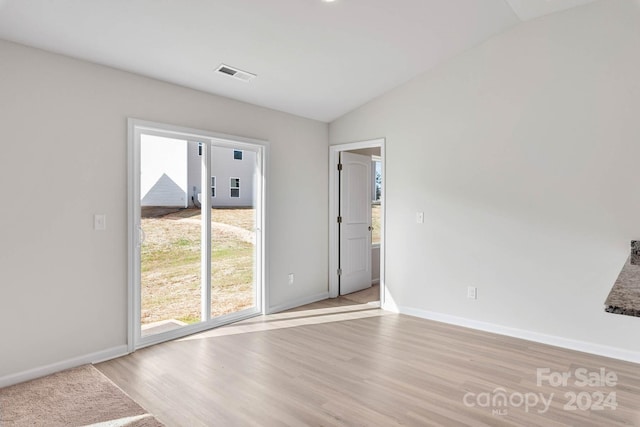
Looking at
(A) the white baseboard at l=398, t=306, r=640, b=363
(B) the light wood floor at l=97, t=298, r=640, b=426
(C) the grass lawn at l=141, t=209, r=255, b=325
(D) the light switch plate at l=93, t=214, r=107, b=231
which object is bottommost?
(B) the light wood floor at l=97, t=298, r=640, b=426

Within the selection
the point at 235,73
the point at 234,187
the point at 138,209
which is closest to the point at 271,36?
the point at 235,73

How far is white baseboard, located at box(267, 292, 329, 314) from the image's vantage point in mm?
4606

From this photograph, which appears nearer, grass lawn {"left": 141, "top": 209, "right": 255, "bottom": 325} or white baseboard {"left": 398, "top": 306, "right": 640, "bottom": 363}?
white baseboard {"left": 398, "top": 306, "right": 640, "bottom": 363}

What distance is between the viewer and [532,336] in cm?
365

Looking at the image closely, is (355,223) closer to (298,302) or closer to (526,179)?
(298,302)

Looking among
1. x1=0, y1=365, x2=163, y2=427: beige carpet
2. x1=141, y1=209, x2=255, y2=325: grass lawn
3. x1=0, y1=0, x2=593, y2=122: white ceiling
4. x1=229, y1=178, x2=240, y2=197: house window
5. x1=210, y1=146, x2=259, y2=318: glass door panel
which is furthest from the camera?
x1=229, y1=178, x2=240, y2=197: house window

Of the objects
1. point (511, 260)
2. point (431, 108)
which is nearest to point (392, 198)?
point (431, 108)

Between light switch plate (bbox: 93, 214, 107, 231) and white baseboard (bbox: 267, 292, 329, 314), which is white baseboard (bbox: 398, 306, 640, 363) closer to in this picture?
white baseboard (bbox: 267, 292, 329, 314)

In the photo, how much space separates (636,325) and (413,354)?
1850 mm

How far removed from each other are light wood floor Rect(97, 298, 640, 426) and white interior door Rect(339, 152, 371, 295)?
1.53 meters

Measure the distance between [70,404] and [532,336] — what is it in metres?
3.89

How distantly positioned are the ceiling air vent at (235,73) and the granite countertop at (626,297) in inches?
129

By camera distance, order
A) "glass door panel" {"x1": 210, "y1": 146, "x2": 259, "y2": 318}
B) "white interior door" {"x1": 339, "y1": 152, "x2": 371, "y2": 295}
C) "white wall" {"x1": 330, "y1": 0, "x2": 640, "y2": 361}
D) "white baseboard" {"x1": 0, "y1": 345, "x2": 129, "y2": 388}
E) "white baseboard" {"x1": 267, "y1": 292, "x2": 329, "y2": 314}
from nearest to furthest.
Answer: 1. "white baseboard" {"x1": 0, "y1": 345, "x2": 129, "y2": 388}
2. "white wall" {"x1": 330, "y1": 0, "x2": 640, "y2": 361}
3. "glass door panel" {"x1": 210, "y1": 146, "x2": 259, "y2": 318}
4. "white baseboard" {"x1": 267, "y1": 292, "x2": 329, "y2": 314}
5. "white interior door" {"x1": 339, "y1": 152, "x2": 371, "y2": 295}

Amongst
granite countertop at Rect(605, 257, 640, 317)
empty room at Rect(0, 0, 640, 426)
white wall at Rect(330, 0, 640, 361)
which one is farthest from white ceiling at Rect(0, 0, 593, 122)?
granite countertop at Rect(605, 257, 640, 317)
